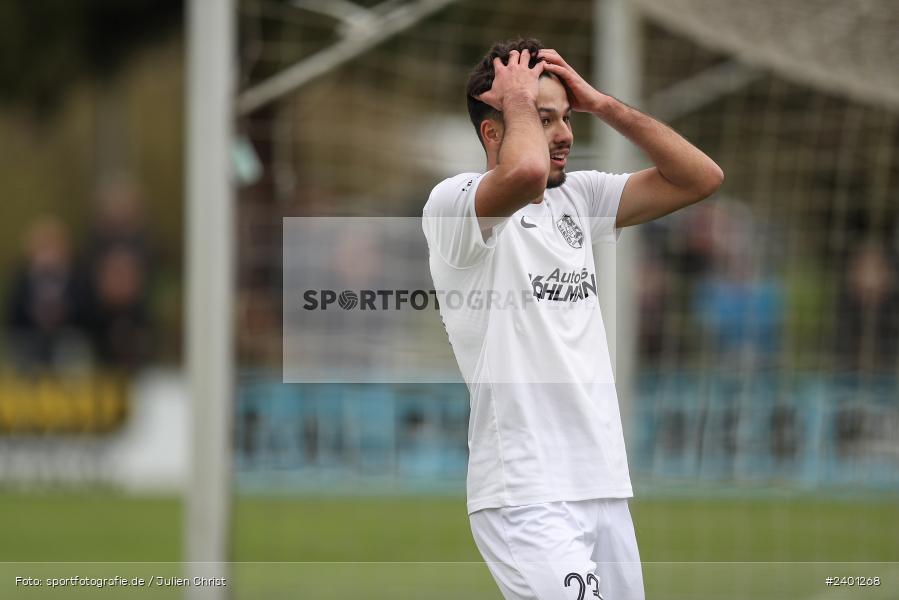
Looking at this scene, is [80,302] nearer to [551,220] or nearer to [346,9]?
A: [346,9]

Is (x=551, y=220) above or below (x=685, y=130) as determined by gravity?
below

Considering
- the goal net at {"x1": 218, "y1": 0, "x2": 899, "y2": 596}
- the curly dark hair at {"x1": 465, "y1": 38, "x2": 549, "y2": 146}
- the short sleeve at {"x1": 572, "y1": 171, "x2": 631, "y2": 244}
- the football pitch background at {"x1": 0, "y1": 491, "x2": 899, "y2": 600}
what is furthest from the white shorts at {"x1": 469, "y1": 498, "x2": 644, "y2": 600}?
the goal net at {"x1": 218, "y1": 0, "x2": 899, "y2": 596}

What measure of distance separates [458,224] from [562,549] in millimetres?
824

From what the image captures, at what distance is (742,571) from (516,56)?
4782 millimetres

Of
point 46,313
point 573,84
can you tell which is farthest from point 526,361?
point 46,313

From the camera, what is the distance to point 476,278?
372cm

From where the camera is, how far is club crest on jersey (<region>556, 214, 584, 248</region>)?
383cm

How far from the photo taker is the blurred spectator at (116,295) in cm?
1317

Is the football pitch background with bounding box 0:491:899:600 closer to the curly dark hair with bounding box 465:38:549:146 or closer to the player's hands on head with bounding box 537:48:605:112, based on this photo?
the curly dark hair with bounding box 465:38:549:146

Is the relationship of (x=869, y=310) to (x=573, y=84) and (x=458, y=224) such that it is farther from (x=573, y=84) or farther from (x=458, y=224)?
(x=458, y=224)

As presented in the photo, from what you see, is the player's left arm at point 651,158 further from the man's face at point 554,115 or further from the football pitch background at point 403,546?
the football pitch background at point 403,546

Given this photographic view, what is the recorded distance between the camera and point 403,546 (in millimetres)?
8953

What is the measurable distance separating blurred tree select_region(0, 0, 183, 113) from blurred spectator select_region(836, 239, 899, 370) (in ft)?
36.1

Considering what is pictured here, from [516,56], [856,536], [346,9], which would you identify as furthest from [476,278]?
[856,536]
